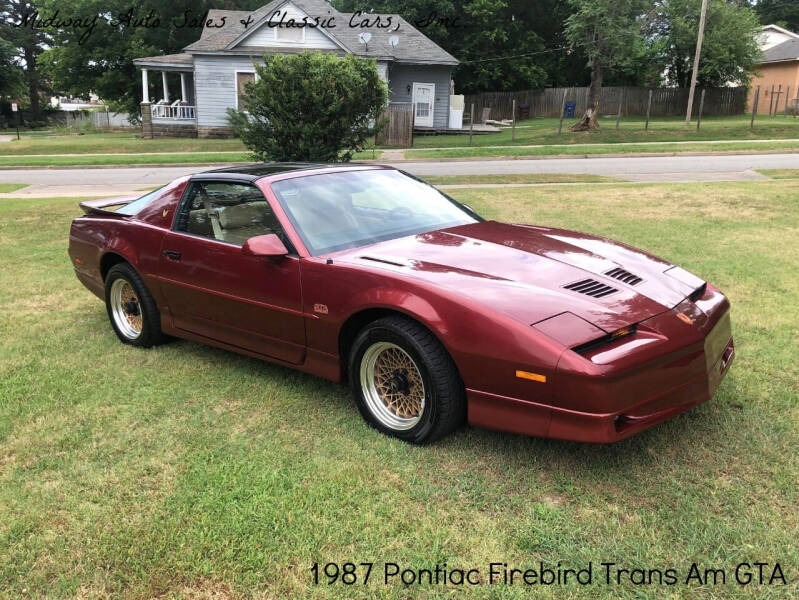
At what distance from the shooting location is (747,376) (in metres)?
4.03

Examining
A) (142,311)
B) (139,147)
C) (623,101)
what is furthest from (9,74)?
(142,311)

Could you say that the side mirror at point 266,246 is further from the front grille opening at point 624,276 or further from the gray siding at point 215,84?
the gray siding at point 215,84

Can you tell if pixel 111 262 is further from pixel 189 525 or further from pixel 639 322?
pixel 639 322

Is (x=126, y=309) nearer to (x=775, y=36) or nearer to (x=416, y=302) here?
(x=416, y=302)

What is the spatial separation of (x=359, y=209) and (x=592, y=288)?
1.63 m

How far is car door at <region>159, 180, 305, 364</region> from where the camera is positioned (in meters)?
3.83

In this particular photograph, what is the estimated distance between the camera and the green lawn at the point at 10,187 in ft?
51.0

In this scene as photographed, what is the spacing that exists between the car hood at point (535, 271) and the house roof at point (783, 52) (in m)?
43.2

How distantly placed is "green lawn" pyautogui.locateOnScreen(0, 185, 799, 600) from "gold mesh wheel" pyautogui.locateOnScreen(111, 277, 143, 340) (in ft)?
1.00

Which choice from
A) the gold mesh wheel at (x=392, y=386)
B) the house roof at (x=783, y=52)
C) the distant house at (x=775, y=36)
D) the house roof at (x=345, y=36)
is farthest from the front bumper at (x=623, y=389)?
the distant house at (x=775, y=36)

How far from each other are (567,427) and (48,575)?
2197 millimetres

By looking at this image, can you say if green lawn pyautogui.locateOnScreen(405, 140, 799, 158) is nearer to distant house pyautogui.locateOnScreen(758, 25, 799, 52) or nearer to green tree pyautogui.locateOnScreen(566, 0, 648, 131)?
green tree pyautogui.locateOnScreen(566, 0, 648, 131)

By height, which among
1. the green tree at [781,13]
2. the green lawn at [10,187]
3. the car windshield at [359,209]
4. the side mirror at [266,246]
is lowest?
the green lawn at [10,187]

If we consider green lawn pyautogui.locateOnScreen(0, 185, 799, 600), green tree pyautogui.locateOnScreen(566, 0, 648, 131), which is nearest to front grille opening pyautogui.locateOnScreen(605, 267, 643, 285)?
green lawn pyautogui.locateOnScreen(0, 185, 799, 600)
